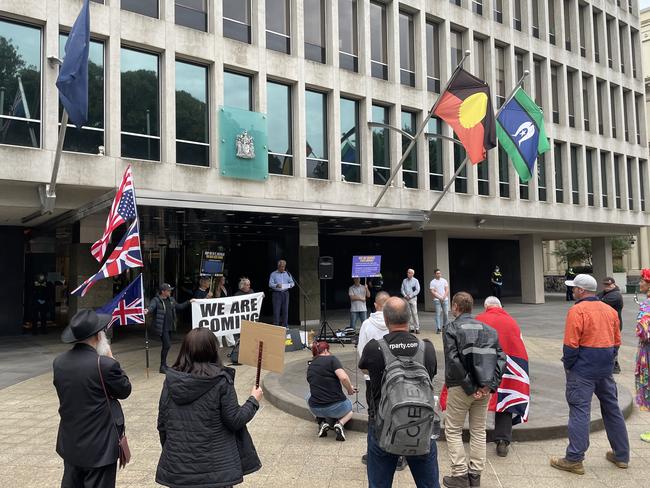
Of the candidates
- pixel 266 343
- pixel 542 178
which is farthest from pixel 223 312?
pixel 542 178

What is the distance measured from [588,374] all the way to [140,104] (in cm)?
1297

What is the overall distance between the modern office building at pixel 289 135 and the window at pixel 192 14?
6cm

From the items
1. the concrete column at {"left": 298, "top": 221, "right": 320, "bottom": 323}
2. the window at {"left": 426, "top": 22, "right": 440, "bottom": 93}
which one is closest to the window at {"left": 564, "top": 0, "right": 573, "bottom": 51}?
the window at {"left": 426, "top": 22, "right": 440, "bottom": 93}

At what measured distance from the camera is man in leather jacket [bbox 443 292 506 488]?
4570 millimetres

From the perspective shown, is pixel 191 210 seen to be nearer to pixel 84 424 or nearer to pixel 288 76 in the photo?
pixel 288 76

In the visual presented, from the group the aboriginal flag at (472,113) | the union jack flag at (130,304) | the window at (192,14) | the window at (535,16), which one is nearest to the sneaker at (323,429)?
the union jack flag at (130,304)

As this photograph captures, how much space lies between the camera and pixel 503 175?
75.3 feet

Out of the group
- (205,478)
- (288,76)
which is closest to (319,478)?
(205,478)

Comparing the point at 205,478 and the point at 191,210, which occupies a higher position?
the point at 191,210

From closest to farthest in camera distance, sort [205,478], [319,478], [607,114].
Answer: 1. [205,478]
2. [319,478]
3. [607,114]

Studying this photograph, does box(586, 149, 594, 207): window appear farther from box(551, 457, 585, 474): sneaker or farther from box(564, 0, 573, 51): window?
box(551, 457, 585, 474): sneaker

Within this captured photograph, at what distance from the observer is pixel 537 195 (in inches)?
938

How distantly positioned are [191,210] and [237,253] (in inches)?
397

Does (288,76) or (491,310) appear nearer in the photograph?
(491,310)
